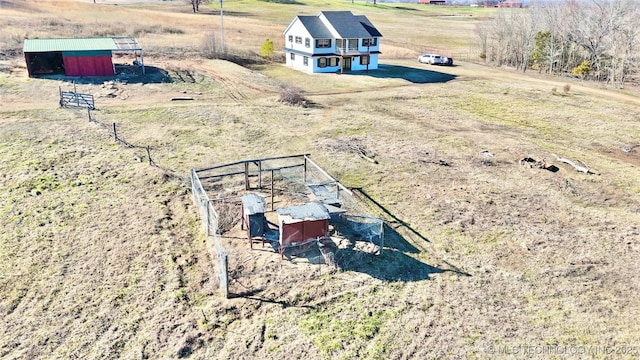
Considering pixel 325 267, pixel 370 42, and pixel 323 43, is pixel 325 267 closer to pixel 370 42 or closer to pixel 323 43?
pixel 323 43

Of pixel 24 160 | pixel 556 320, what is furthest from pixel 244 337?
pixel 24 160

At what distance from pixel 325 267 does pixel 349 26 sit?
45140 millimetres

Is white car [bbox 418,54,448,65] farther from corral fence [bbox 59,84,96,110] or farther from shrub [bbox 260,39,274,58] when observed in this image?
corral fence [bbox 59,84,96,110]

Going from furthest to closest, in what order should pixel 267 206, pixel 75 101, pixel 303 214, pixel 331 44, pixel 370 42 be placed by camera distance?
pixel 370 42
pixel 331 44
pixel 75 101
pixel 267 206
pixel 303 214

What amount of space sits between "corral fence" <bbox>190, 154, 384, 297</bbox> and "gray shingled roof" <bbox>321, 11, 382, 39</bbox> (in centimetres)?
3194

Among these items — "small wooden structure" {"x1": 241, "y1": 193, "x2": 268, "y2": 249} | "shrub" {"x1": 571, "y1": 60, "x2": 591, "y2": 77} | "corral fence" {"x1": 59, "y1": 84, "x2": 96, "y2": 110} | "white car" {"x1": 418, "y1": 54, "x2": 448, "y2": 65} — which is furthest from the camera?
"white car" {"x1": 418, "y1": 54, "x2": 448, "y2": 65}

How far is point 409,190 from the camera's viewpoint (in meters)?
23.5

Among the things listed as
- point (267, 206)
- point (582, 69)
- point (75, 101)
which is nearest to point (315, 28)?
point (75, 101)

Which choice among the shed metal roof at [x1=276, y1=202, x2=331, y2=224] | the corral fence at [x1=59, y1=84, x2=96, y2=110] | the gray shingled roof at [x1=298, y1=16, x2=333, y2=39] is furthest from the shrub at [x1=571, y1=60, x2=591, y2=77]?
the corral fence at [x1=59, y1=84, x2=96, y2=110]

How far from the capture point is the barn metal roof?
42.3m

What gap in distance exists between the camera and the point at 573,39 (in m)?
62.2

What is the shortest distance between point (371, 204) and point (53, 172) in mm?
16260

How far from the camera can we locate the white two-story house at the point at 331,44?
177 feet

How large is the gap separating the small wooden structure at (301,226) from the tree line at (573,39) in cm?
5364
